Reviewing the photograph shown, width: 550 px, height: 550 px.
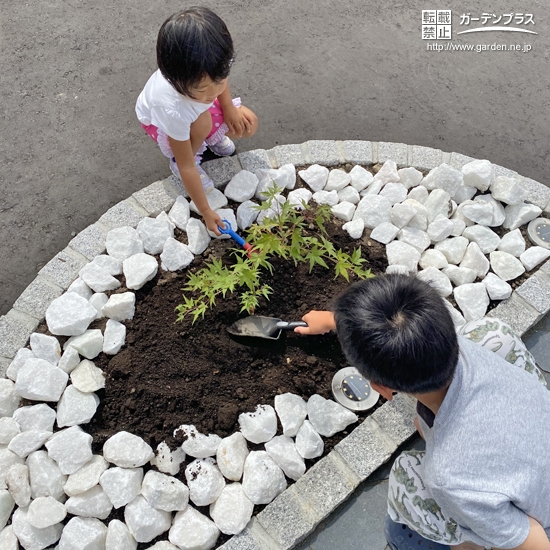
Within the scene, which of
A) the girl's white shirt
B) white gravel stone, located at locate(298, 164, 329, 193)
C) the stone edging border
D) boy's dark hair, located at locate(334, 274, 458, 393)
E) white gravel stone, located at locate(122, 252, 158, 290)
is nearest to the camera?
boy's dark hair, located at locate(334, 274, 458, 393)

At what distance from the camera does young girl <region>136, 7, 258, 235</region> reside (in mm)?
1898

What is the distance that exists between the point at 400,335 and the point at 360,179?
1.56 metres

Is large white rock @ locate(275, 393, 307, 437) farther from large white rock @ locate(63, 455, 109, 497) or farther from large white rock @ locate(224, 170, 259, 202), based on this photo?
large white rock @ locate(224, 170, 259, 202)

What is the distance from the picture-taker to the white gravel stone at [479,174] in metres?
2.69

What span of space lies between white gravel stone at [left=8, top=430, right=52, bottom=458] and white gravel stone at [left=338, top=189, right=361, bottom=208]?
70.2 inches

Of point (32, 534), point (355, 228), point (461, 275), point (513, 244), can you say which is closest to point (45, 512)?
point (32, 534)

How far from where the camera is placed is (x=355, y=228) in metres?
2.56

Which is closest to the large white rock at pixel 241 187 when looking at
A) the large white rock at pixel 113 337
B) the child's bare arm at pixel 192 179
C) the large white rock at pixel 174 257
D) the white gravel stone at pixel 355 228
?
the child's bare arm at pixel 192 179

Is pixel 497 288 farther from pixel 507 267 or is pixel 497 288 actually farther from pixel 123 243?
pixel 123 243

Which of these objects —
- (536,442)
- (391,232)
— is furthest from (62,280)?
(536,442)

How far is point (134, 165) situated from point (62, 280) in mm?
874

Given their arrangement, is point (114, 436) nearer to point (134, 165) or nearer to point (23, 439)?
point (23, 439)

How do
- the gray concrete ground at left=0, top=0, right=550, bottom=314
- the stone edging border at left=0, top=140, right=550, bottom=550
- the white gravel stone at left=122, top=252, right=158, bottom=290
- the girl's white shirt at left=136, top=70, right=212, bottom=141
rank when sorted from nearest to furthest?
the stone edging border at left=0, top=140, right=550, bottom=550 → the girl's white shirt at left=136, top=70, right=212, bottom=141 → the white gravel stone at left=122, top=252, right=158, bottom=290 → the gray concrete ground at left=0, top=0, right=550, bottom=314

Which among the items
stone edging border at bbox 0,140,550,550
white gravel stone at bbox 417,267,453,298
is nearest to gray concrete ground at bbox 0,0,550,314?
stone edging border at bbox 0,140,550,550
